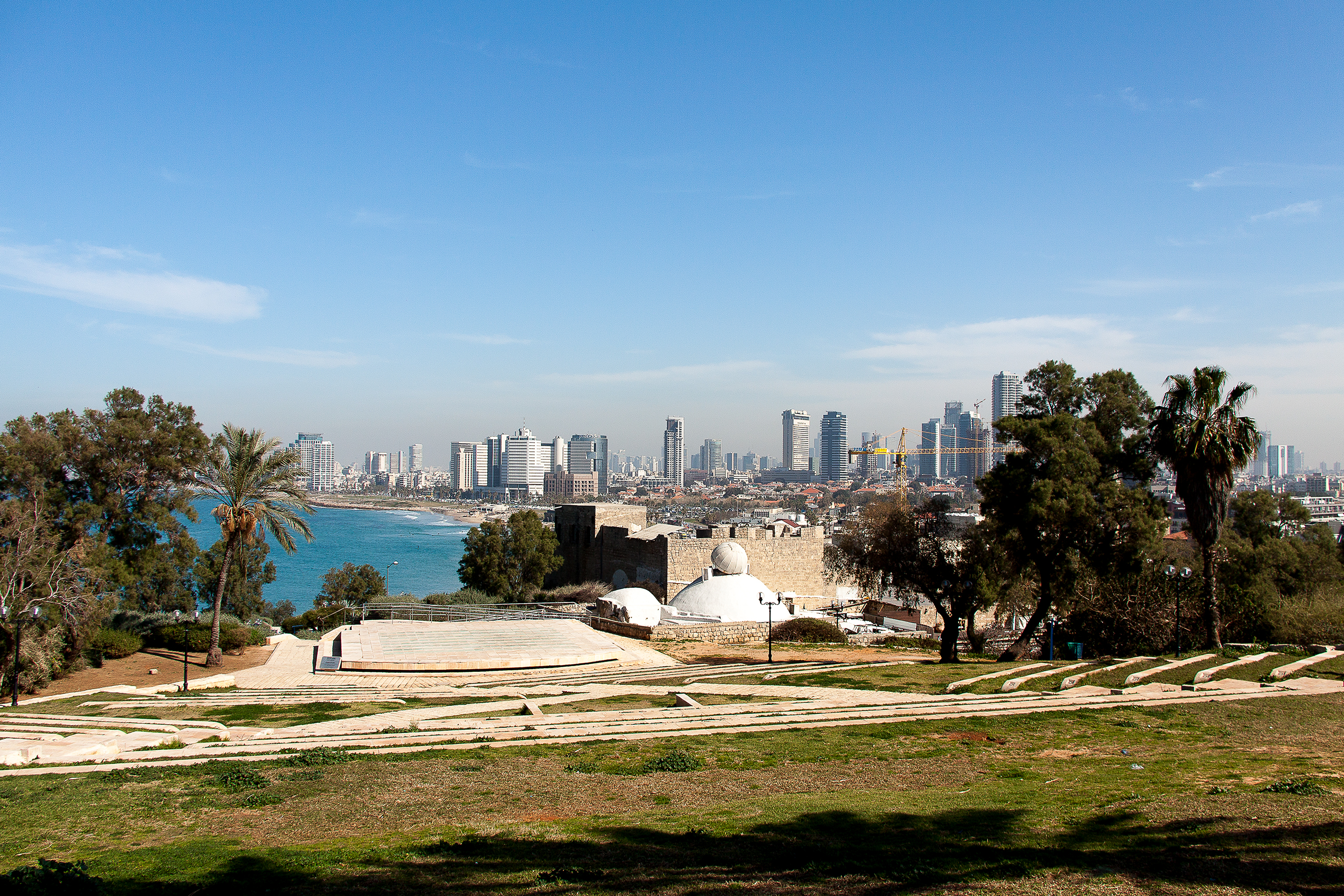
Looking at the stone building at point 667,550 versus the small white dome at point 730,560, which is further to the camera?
the stone building at point 667,550

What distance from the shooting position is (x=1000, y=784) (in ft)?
25.8

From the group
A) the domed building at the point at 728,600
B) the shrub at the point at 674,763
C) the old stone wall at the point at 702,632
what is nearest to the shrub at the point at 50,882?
the shrub at the point at 674,763

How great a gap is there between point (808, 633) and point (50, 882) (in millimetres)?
22335

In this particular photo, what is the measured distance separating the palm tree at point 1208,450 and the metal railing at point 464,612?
17.6 m

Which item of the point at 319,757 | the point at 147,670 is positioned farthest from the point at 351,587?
the point at 319,757

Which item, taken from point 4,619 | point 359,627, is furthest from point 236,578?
point 4,619

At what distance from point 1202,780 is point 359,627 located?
21.0 meters

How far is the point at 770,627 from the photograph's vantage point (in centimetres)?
2138

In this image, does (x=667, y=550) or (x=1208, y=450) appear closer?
(x=1208, y=450)

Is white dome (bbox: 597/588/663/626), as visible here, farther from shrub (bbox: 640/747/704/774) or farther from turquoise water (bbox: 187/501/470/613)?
shrub (bbox: 640/747/704/774)

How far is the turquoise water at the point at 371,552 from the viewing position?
71.9 metres

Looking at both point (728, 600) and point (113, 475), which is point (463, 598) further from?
point (113, 475)

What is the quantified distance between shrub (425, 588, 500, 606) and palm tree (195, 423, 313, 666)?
1180cm

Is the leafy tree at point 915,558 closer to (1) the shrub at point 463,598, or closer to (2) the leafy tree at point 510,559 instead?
(1) the shrub at point 463,598
